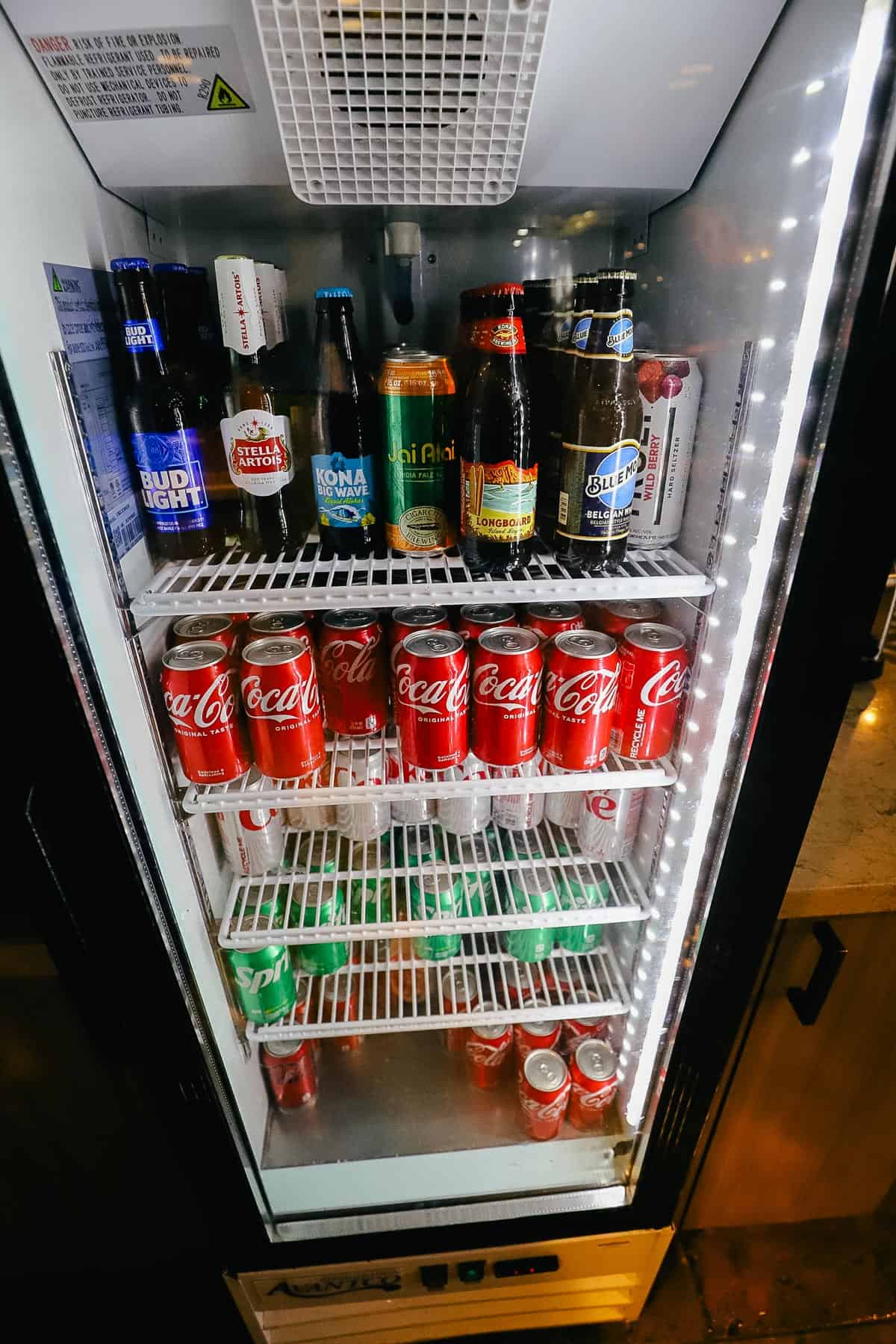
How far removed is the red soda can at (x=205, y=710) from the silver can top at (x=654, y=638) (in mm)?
549

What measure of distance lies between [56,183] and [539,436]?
2.14ft

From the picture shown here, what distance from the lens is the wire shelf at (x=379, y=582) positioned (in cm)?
84

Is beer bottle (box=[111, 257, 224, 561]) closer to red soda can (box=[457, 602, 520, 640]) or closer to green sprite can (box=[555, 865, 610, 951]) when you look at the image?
red soda can (box=[457, 602, 520, 640])

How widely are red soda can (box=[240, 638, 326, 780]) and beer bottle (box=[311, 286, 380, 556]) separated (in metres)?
0.16

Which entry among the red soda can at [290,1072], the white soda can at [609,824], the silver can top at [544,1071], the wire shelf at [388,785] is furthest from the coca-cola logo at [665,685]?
the red soda can at [290,1072]

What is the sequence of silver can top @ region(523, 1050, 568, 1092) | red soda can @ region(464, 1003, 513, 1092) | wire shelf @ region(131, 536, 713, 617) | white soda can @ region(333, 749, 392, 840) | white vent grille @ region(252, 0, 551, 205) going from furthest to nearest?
red soda can @ region(464, 1003, 513, 1092), silver can top @ region(523, 1050, 568, 1092), white soda can @ region(333, 749, 392, 840), wire shelf @ region(131, 536, 713, 617), white vent grille @ region(252, 0, 551, 205)

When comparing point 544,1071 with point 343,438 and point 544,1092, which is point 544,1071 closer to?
point 544,1092

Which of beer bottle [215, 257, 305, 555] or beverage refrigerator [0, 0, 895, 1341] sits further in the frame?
beer bottle [215, 257, 305, 555]

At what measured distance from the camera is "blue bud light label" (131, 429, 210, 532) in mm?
879

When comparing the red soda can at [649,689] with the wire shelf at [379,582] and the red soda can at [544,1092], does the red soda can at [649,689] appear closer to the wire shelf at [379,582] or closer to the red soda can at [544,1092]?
the wire shelf at [379,582]

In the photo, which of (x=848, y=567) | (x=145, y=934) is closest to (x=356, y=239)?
(x=848, y=567)

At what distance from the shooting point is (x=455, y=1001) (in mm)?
1413

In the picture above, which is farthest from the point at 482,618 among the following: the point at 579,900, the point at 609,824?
the point at 579,900

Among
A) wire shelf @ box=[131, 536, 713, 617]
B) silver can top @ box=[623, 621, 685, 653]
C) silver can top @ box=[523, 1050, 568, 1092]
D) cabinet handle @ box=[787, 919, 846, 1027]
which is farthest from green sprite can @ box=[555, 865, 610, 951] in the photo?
wire shelf @ box=[131, 536, 713, 617]
